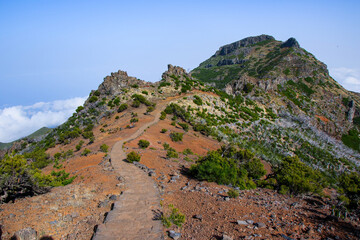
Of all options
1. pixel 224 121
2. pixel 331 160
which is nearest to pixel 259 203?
pixel 224 121

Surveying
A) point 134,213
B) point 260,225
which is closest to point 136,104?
point 134,213

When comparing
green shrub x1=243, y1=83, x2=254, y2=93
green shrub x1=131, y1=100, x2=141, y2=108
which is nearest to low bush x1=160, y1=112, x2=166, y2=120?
green shrub x1=131, y1=100, x2=141, y2=108

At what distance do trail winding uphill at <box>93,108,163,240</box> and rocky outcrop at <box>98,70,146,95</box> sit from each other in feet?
114

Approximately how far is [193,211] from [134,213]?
2688mm

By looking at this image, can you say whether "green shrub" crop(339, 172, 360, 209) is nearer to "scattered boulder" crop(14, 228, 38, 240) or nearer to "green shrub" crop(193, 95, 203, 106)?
"scattered boulder" crop(14, 228, 38, 240)

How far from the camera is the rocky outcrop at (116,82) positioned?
150 ft

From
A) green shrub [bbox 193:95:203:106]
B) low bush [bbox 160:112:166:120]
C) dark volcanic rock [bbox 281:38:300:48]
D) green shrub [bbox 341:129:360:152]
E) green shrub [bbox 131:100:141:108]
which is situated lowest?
green shrub [bbox 341:129:360:152]

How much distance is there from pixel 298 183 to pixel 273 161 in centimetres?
2124

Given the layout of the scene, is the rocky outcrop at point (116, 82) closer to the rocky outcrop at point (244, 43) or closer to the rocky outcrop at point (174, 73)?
the rocky outcrop at point (174, 73)

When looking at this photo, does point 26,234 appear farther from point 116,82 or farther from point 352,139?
point 352,139

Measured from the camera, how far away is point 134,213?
9203mm

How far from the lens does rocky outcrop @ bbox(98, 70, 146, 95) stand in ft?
150

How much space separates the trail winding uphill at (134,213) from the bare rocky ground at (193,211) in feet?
1.33

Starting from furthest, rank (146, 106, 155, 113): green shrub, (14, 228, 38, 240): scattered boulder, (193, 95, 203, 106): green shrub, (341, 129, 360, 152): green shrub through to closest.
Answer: (341, 129, 360, 152): green shrub < (193, 95, 203, 106): green shrub < (146, 106, 155, 113): green shrub < (14, 228, 38, 240): scattered boulder
